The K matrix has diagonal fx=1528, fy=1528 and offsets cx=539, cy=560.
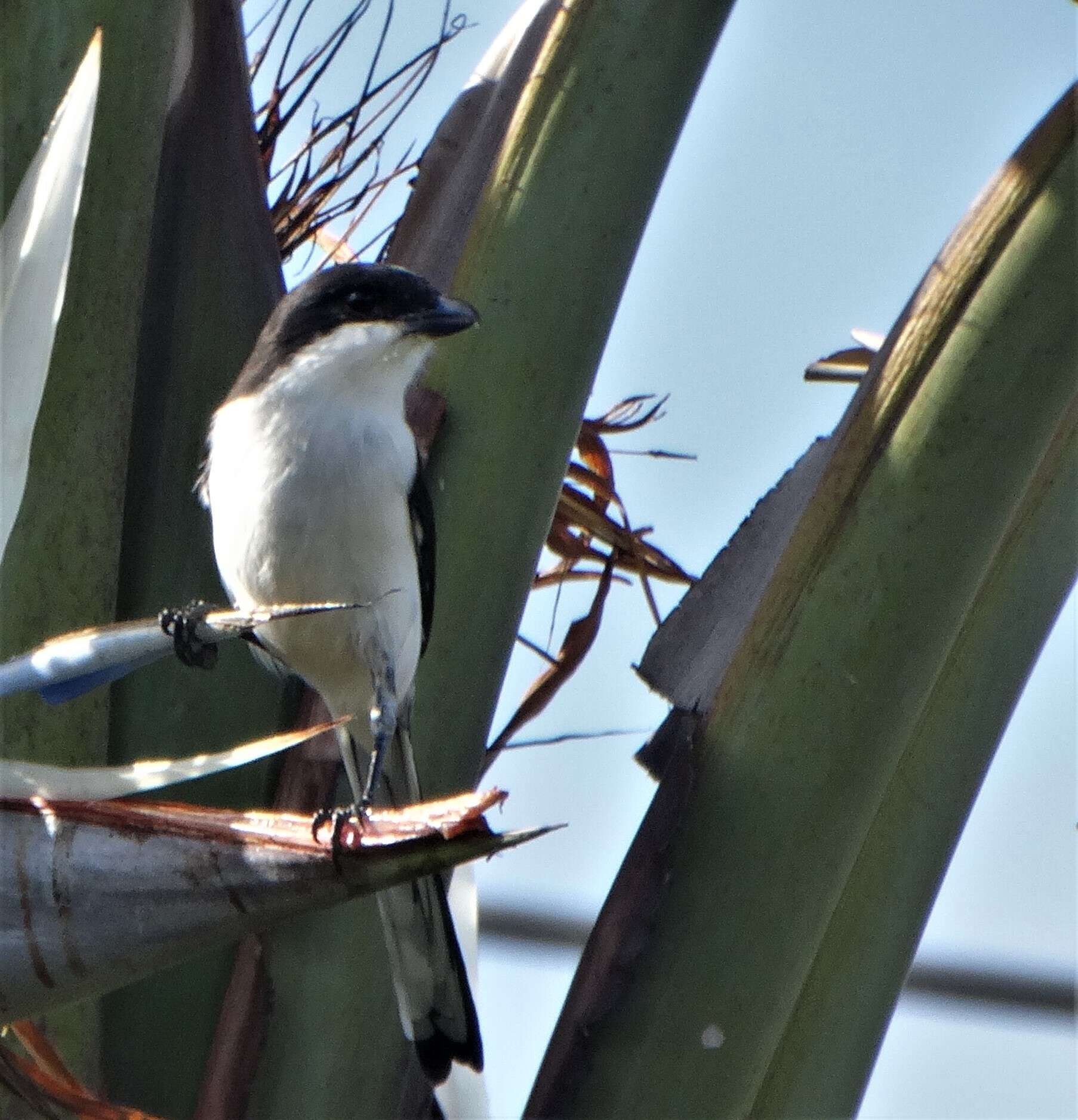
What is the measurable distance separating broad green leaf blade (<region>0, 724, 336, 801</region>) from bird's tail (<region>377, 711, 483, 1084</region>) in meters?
0.55

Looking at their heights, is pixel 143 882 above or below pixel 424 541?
below

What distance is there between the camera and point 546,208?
2.37 m

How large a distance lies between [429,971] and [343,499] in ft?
3.12

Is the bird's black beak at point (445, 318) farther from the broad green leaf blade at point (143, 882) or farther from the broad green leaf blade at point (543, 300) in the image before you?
the broad green leaf blade at point (143, 882)

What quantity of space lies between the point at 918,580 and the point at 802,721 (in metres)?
0.24

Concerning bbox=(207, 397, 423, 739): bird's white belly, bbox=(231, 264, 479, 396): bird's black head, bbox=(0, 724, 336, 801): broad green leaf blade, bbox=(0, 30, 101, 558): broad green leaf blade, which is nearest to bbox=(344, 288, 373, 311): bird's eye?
bbox=(231, 264, 479, 396): bird's black head

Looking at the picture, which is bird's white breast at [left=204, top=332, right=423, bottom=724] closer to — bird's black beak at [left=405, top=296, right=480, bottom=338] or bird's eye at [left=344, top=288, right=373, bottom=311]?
bird's eye at [left=344, top=288, right=373, bottom=311]

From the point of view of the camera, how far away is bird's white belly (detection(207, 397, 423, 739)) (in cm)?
276

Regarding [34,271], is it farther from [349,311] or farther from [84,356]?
[349,311]

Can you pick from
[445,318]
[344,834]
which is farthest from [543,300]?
[344,834]

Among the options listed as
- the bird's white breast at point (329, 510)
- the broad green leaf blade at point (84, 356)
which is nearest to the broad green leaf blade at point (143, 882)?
the broad green leaf blade at point (84, 356)

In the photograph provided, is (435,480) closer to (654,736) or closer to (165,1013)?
(654,736)

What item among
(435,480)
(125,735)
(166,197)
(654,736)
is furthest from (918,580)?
(166,197)

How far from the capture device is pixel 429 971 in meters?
2.29
